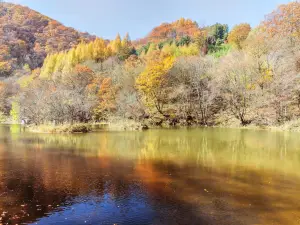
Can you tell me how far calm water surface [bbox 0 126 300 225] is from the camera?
6996mm

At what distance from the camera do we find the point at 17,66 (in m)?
75.5

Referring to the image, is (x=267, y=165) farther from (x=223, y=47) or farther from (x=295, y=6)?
(x=223, y=47)

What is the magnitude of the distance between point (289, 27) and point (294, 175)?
3166 cm

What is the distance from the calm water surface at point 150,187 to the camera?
7.00 metres

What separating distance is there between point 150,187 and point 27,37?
8749 centimetres

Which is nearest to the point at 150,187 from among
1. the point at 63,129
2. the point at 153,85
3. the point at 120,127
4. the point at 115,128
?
the point at 63,129

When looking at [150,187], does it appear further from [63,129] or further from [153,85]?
[153,85]

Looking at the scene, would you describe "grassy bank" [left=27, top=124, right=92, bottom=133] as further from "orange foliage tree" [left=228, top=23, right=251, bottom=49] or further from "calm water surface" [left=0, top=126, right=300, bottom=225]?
"orange foliage tree" [left=228, top=23, right=251, bottom=49]

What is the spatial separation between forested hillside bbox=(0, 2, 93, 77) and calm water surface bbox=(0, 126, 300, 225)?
219ft

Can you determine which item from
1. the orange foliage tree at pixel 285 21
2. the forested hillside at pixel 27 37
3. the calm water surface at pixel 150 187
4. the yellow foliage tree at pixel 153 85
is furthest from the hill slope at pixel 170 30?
the calm water surface at pixel 150 187

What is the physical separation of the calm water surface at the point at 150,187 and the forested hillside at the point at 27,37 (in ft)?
219

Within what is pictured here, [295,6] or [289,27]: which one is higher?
[295,6]

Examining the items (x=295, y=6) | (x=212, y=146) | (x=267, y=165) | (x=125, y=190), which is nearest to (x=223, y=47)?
(x=295, y=6)

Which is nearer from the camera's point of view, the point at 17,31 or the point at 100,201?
the point at 100,201
